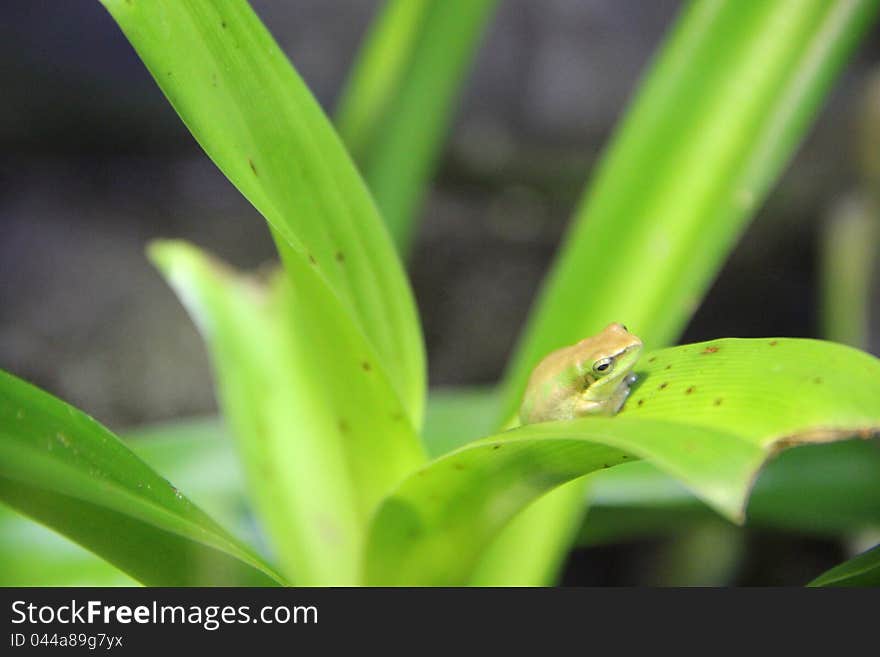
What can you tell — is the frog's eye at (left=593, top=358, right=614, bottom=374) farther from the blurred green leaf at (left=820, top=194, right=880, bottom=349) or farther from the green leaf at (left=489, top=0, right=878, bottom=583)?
the blurred green leaf at (left=820, top=194, right=880, bottom=349)

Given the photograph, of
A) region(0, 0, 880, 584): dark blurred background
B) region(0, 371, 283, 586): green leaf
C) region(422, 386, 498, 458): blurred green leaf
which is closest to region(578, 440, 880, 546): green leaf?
region(422, 386, 498, 458): blurred green leaf

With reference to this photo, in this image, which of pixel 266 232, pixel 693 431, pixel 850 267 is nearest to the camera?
pixel 693 431

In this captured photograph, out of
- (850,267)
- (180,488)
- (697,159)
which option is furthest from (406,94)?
(850,267)

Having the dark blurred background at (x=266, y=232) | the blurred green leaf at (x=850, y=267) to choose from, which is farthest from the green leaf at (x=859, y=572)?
the dark blurred background at (x=266, y=232)

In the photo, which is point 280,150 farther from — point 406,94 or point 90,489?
point 406,94

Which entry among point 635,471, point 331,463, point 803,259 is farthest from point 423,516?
point 803,259

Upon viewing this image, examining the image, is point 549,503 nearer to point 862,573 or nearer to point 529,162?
point 862,573
